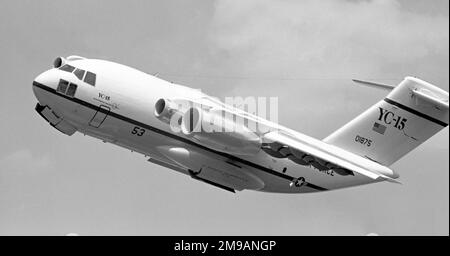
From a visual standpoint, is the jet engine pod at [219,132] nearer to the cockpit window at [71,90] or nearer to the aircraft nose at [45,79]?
the cockpit window at [71,90]

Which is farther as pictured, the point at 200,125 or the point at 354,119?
the point at 354,119

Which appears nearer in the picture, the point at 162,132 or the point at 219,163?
the point at 162,132

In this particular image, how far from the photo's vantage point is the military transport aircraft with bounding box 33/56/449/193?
81.4 feet

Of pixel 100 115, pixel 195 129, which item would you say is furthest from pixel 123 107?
pixel 195 129

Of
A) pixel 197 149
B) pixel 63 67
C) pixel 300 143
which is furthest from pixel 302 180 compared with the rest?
pixel 63 67

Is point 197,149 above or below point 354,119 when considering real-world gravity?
below

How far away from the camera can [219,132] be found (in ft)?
82.4

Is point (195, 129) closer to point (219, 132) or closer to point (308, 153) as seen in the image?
point (219, 132)

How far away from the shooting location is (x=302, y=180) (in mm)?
27828

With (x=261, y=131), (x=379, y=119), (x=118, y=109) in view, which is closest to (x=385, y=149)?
(x=379, y=119)

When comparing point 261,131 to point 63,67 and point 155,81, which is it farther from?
point 63,67

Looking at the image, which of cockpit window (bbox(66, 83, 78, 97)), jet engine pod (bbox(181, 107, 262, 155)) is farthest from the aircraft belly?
jet engine pod (bbox(181, 107, 262, 155))

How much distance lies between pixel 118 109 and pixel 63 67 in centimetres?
210

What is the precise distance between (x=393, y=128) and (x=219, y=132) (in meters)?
6.77
